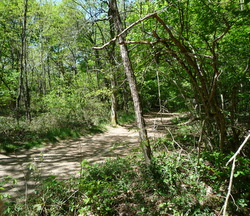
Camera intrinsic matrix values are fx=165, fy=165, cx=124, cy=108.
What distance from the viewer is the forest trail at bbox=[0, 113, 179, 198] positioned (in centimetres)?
390

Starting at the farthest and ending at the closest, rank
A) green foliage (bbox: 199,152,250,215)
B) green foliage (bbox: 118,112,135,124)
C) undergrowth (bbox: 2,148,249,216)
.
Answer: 1. green foliage (bbox: 118,112,135,124)
2. undergrowth (bbox: 2,148,249,216)
3. green foliage (bbox: 199,152,250,215)

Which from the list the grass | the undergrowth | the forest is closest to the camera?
the forest

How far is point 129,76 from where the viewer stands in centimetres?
379

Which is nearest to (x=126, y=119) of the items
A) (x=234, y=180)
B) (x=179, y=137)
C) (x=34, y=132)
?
(x=34, y=132)

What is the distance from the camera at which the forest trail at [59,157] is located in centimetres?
390

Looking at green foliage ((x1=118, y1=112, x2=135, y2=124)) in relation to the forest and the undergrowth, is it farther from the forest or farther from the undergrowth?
the undergrowth

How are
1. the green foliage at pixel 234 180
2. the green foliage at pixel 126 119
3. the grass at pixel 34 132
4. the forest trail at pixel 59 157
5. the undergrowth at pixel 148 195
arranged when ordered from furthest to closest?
the green foliage at pixel 126 119
the grass at pixel 34 132
the forest trail at pixel 59 157
the undergrowth at pixel 148 195
the green foliage at pixel 234 180

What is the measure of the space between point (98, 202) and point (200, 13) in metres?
4.40

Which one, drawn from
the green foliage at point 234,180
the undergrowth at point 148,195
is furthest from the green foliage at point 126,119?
the green foliage at point 234,180

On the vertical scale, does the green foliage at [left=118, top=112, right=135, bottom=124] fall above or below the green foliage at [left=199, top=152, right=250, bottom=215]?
above

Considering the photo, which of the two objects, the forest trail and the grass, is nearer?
the forest trail

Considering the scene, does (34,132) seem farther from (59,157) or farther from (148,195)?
(148,195)

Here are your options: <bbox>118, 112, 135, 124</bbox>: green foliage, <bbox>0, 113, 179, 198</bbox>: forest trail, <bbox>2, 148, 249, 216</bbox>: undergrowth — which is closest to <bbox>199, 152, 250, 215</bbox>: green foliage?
<bbox>2, 148, 249, 216</bbox>: undergrowth

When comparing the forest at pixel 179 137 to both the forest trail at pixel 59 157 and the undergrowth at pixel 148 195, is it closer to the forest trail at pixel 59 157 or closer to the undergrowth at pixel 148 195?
the undergrowth at pixel 148 195
